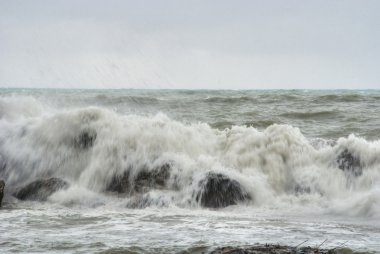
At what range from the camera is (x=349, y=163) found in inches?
383

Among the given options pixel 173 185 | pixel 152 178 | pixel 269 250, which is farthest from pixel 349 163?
pixel 269 250

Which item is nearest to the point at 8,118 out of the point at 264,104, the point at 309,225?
the point at 309,225

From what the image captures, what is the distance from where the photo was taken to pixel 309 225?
675cm

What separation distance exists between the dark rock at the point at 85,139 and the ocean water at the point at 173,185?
0.02 m

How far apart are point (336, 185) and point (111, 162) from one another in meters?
3.85

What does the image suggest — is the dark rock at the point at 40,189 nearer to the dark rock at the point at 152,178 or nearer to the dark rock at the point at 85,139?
the dark rock at the point at 152,178

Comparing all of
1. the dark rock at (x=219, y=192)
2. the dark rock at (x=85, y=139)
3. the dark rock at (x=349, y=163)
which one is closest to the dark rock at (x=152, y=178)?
Answer: the dark rock at (x=219, y=192)

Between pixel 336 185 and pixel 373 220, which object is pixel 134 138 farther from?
pixel 373 220

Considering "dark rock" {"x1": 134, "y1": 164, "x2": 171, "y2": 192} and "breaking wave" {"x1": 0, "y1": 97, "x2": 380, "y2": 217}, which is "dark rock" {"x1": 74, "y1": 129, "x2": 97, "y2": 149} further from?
"dark rock" {"x1": 134, "y1": 164, "x2": 171, "y2": 192}

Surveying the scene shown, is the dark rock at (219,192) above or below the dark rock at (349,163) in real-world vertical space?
below

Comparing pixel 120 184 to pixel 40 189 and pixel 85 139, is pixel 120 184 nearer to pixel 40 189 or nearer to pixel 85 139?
pixel 40 189

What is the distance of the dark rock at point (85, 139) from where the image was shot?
10.5 metres

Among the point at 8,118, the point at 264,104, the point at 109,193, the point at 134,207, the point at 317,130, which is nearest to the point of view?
the point at 134,207

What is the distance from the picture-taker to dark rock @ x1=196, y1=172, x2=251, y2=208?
324 inches
